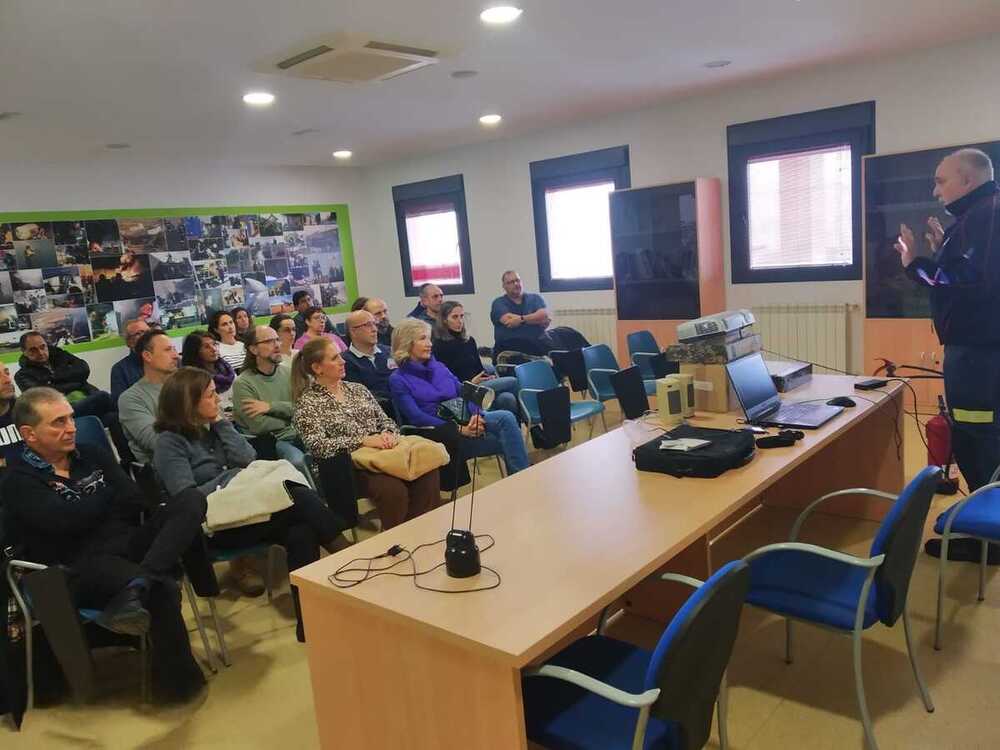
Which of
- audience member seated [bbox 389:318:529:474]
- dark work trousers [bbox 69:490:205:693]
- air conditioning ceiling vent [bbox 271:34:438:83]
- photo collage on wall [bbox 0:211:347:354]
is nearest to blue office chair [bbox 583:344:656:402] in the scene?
audience member seated [bbox 389:318:529:474]

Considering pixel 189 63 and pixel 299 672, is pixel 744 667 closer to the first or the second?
pixel 299 672

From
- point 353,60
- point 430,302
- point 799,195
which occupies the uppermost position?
point 353,60

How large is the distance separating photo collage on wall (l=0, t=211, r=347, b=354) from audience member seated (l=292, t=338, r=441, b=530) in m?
4.20

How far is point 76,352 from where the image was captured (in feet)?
22.3

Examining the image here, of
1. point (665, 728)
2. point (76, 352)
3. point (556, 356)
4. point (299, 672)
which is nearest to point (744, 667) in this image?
point (665, 728)

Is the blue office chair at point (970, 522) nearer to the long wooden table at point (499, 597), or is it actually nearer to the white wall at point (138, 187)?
the long wooden table at point (499, 597)

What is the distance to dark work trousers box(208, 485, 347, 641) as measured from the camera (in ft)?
9.99

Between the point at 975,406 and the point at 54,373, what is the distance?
5.84 m

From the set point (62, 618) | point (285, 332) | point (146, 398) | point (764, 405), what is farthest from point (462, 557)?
point (285, 332)

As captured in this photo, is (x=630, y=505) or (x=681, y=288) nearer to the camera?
(x=630, y=505)

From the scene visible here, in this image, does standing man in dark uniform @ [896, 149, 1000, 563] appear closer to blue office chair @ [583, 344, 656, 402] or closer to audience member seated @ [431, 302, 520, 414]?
blue office chair @ [583, 344, 656, 402]

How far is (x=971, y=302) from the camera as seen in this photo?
3.03 m

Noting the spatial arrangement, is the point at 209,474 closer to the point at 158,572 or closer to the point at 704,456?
the point at 158,572

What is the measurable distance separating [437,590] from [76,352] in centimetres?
622
